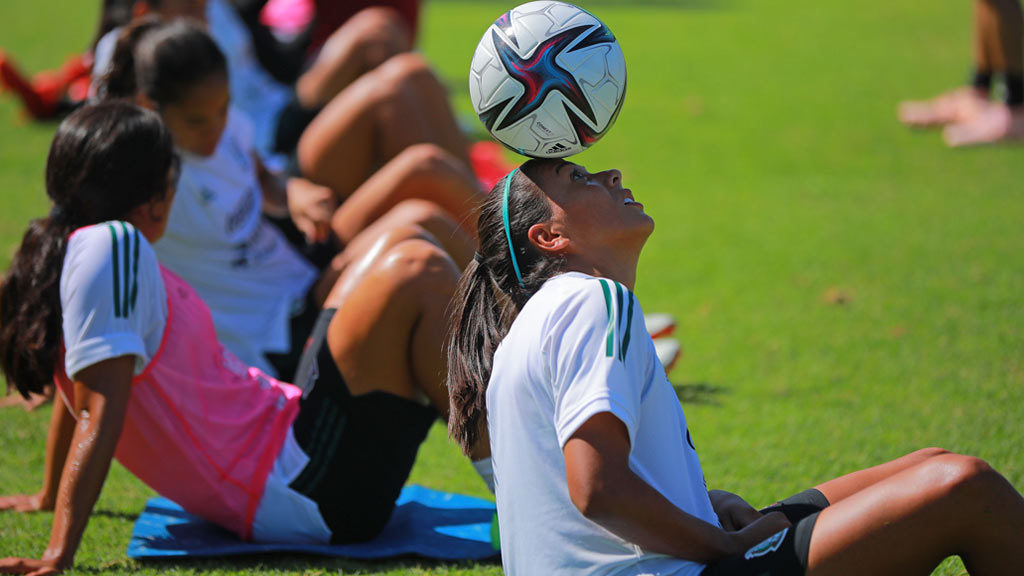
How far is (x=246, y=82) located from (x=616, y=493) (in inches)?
253

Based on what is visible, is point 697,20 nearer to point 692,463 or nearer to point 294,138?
point 294,138

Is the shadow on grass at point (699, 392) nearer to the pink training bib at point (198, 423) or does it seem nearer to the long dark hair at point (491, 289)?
the pink training bib at point (198, 423)

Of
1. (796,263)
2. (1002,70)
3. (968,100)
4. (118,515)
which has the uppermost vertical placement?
(118,515)

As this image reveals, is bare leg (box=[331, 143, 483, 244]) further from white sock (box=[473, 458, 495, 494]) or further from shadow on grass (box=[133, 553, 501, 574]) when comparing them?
shadow on grass (box=[133, 553, 501, 574])

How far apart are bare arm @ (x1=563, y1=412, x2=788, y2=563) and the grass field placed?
1.28m

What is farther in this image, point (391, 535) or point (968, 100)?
point (968, 100)

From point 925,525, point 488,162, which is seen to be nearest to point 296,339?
point 925,525

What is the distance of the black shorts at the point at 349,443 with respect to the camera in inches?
129

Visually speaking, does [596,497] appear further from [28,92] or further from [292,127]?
[28,92]

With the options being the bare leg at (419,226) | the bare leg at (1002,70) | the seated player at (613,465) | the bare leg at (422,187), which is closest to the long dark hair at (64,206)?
the bare leg at (419,226)

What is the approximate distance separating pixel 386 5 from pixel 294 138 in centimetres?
197

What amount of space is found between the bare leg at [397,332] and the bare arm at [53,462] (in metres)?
0.96

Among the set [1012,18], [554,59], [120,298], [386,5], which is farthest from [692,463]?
[1012,18]

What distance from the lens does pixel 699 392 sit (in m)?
4.78
